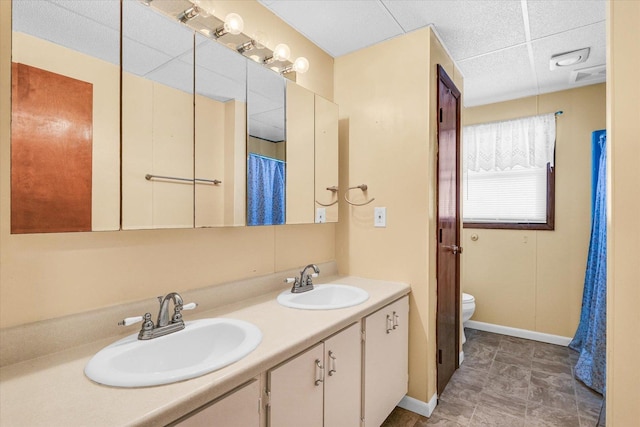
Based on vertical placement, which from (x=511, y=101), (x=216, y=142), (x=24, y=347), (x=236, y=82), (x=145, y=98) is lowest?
(x=24, y=347)

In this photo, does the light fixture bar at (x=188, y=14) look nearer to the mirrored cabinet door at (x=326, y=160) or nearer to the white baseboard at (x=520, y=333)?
the mirrored cabinet door at (x=326, y=160)

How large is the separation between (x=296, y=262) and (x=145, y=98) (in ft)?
3.99

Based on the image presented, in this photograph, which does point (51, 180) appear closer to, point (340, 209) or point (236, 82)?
point (236, 82)

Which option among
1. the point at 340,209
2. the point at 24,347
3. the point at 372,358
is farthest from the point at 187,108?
the point at 372,358

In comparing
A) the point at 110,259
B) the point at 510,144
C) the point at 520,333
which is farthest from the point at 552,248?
the point at 110,259

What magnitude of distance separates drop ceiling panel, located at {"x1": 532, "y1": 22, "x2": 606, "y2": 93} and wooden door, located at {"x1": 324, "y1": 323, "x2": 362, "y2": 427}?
2.26 meters

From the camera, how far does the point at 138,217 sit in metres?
1.20

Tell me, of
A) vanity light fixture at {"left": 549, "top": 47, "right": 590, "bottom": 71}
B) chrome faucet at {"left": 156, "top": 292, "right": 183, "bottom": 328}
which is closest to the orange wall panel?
chrome faucet at {"left": 156, "top": 292, "right": 183, "bottom": 328}

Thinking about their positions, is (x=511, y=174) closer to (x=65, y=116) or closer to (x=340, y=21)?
(x=340, y=21)

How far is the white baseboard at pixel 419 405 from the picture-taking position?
1.98 m

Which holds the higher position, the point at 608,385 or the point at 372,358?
the point at 608,385

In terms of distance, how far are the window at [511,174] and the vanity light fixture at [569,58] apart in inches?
26.4

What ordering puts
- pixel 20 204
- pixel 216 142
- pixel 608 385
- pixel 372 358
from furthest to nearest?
1. pixel 372 358
2. pixel 216 142
3. pixel 608 385
4. pixel 20 204

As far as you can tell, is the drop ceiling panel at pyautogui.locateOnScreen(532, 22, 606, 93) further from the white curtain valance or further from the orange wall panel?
the orange wall panel
